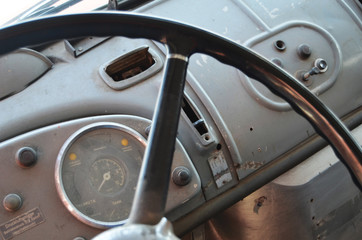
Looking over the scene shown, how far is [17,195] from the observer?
1021 mm

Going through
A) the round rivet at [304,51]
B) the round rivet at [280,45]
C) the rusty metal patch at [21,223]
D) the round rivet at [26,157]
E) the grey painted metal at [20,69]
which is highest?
the grey painted metal at [20,69]

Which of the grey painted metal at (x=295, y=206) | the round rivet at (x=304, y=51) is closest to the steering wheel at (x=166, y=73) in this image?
the grey painted metal at (x=295, y=206)

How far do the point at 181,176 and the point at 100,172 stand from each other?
0.67ft

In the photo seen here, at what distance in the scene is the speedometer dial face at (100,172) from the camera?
1.04 m

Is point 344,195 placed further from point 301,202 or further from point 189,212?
point 189,212

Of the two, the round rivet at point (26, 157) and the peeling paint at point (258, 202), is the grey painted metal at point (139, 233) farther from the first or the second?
the peeling paint at point (258, 202)

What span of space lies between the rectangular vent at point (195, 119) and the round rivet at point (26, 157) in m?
0.42

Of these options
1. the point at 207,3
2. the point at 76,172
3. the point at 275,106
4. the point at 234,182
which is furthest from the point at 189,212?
the point at 207,3

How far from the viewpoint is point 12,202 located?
3.30ft

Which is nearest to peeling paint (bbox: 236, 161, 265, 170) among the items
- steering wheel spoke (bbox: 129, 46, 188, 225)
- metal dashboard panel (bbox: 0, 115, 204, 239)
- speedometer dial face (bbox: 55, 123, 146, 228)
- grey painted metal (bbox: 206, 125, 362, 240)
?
grey painted metal (bbox: 206, 125, 362, 240)

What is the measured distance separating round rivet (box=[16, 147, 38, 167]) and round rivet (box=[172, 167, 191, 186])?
0.35m

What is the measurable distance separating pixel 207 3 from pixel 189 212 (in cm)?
68

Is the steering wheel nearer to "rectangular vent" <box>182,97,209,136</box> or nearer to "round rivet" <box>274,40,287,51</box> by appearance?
"rectangular vent" <box>182,97,209,136</box>

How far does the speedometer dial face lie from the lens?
1037 mm
